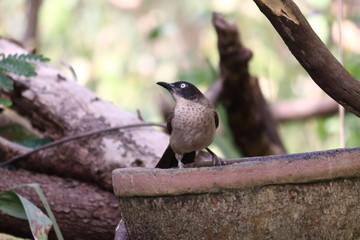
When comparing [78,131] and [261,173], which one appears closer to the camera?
[261,173]

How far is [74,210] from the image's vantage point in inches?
122

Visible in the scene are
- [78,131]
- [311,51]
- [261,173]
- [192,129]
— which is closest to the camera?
[261,173]

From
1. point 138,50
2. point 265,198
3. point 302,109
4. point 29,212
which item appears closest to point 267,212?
point 265,198

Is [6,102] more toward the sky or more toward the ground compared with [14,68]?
more toward the ground

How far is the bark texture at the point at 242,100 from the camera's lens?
402 centimetres

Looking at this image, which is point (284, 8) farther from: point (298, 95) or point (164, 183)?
point (298, 95)

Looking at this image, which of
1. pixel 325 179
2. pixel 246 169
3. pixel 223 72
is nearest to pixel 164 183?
pixel 246 169

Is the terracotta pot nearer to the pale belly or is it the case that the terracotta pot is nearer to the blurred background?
the pale belly

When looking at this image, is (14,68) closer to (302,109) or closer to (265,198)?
(265,198)

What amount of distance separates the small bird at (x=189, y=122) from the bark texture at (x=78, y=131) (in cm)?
67

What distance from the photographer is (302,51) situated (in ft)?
6.60

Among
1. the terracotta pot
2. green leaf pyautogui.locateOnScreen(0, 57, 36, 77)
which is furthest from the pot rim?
green leaf pyautogui.locateOnScreen(0, 57, 36, 77)

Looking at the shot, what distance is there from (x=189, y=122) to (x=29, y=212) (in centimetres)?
65

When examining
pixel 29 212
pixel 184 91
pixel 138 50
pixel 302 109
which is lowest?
pixel 29 212
